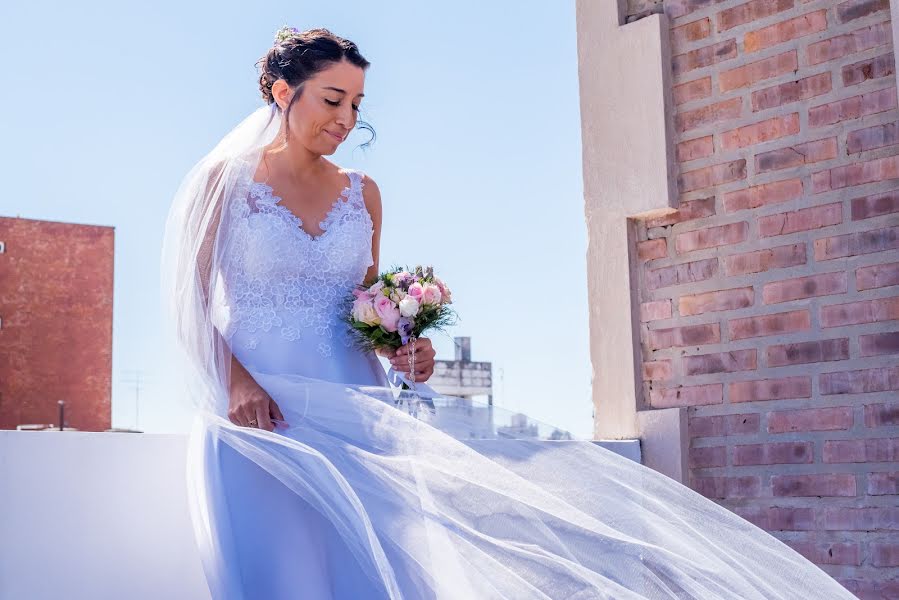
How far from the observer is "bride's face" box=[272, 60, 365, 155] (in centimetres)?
316

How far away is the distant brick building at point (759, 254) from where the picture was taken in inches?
143

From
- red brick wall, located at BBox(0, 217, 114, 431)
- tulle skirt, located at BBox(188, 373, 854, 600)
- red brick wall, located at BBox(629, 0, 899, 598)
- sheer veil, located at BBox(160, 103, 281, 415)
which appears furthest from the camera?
red brick wall, located at BBox(0, 217, 114, 431)

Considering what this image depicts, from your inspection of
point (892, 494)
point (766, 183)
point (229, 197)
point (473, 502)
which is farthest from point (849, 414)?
point (229, 197)

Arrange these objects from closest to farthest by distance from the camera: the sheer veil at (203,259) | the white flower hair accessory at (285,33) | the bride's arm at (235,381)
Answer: the bride's arm at (235,381) → the sheer veil at (203,259) → the white flower hair accessory at (285,33)

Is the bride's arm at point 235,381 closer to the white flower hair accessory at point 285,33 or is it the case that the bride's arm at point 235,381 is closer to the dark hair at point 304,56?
the dark hair at point 304,56

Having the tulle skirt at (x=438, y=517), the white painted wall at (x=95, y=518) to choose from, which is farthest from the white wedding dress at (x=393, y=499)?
the white painted wall at (x=95, y=518)

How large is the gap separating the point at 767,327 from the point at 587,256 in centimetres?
78

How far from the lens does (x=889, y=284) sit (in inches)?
141

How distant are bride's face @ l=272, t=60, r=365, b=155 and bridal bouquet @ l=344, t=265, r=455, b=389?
1.37 ft

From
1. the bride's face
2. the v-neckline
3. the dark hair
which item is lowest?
the v-neckline

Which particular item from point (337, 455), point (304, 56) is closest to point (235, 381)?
point (337, 455)

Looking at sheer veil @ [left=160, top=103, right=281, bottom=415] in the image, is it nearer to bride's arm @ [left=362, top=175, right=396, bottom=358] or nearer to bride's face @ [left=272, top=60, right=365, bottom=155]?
bride's face @ [left=272, top=60, right=365, bottom=155]

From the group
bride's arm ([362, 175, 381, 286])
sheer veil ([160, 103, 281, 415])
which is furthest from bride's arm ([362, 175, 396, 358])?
sheer veil ([160, 103, 281, 415])

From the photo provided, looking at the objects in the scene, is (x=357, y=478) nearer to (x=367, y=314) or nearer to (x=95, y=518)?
(x=367, y=314)
